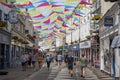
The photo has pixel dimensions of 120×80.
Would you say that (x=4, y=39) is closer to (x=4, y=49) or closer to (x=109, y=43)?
(x=4, y=49)

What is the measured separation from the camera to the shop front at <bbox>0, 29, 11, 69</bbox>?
33.9 metres

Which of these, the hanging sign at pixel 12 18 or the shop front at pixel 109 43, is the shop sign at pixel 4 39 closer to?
the hanging sign at pixel 12 18

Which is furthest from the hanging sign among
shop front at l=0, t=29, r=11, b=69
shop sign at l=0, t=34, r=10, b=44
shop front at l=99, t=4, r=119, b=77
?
shop front at l=99, t=4, r=119, b=77

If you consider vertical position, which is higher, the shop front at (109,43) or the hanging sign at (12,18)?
the hanging sign at (12,18)

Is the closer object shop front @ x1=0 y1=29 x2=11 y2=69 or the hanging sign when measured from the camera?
the hanging sign

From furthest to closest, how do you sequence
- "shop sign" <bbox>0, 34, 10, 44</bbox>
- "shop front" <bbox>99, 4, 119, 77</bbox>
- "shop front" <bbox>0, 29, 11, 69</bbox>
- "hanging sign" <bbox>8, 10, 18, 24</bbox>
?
1. "shop front" <bbox>0, 29, 11, 69</bbox>
2. "shop sign" <bbox>0, 34, 10, 44</bbox>
3. "hanging sign" <bbox>8, 10, 18, 24</bbox>
4. "shop front" <bbox>99, 4, 119, 77</bbox>

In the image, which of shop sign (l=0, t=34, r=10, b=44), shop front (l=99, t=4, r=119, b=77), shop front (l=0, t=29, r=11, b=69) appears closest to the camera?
shop front (l=99, t=4, r=119, b=77)

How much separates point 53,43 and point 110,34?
105m

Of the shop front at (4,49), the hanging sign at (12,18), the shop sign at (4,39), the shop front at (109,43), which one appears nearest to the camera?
the shop front at (109,43)

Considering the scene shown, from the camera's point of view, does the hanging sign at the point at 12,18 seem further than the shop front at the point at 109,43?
Yes

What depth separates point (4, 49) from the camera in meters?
35.4

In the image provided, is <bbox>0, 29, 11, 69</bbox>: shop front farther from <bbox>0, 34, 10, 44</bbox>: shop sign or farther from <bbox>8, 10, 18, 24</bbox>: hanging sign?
<bbox>8, 10, 18, 24</bbox>: hanging sign

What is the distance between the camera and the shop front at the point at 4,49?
111 feet

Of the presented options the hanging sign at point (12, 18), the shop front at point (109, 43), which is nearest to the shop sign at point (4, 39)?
the hanging sign at point (12, 18)
